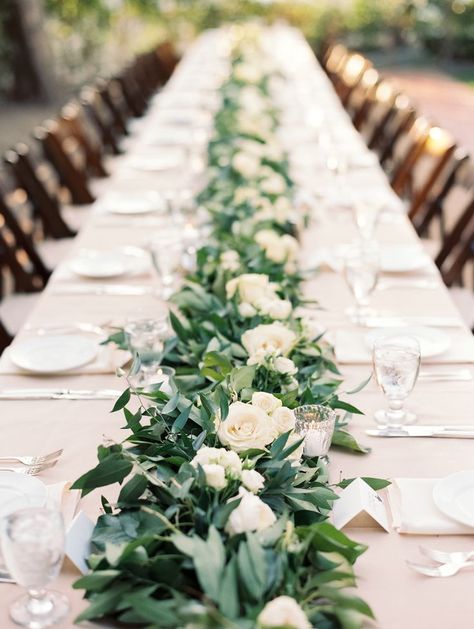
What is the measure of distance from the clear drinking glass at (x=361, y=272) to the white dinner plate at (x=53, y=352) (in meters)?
0.66

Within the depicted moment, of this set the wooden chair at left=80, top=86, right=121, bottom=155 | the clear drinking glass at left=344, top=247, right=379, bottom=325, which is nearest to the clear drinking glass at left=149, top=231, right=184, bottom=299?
the clear drinking glass at left=344, top=247, right=379, bottom=325

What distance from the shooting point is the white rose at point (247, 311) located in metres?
2.29

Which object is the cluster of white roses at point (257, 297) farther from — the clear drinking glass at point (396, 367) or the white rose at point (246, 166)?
the white rose at point (246, 166)

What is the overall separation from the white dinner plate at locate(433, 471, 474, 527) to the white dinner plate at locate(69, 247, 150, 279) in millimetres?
1589

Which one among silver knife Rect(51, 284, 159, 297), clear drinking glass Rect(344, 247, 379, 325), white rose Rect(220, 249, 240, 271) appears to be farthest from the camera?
silver knife Rect(51, 284, 159, 297)

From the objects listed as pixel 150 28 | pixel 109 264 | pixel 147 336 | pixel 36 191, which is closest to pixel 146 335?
pixel 147 336

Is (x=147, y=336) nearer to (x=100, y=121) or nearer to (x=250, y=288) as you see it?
(x=250, y=288)

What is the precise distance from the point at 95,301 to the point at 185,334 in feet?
2.16

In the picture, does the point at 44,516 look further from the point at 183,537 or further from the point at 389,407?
the point at 389,407

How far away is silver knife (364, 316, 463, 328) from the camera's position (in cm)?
262

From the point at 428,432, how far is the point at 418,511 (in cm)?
35

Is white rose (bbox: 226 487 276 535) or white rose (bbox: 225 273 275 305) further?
white rose (bbox: 225 273 275 305)

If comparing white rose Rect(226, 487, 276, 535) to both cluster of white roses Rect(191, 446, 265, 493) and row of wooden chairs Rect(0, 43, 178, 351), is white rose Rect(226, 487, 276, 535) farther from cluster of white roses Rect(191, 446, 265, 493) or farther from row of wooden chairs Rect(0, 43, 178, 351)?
row of wooden chairs Rect(0, 43, 178, 351)

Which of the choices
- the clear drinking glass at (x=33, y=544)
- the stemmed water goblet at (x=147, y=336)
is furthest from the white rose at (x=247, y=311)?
the clear drinking glass at (x=33, y=544)
